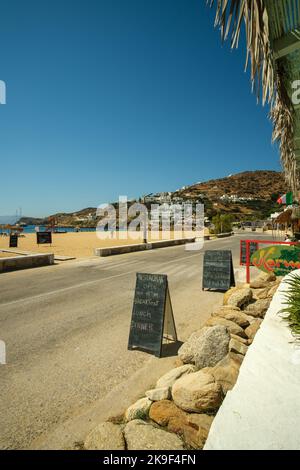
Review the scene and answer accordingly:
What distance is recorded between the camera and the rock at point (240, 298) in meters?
6.00

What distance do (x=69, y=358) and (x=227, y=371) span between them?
8.74 ft

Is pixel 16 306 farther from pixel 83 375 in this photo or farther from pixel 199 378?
pixel 199 378

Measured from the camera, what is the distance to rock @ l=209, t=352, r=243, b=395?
3010mm

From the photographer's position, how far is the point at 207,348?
374 cm

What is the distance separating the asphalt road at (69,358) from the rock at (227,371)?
42.3 inches

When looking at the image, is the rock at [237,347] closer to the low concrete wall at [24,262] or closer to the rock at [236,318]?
the rock at [236,318]

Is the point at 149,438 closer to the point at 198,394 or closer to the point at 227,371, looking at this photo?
the point at 198,394

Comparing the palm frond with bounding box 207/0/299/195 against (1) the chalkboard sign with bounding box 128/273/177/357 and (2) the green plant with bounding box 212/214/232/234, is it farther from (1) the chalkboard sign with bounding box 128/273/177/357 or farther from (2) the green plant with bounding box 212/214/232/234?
(2) the green plant with bounding box 212/214/232/234

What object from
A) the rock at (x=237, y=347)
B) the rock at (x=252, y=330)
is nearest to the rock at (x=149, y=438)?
the rock at (x=237, y=347)

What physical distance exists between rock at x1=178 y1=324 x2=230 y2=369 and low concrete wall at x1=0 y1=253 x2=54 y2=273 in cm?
1182

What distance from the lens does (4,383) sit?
150 inches

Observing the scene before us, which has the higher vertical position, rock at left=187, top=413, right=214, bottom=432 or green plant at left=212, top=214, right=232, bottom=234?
green plant at left=212, top=214, right=232, bottom=234

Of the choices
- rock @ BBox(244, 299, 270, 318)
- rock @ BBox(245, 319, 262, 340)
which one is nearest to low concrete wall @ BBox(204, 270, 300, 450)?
rock @ BBox(245, 319, 262, 340)
